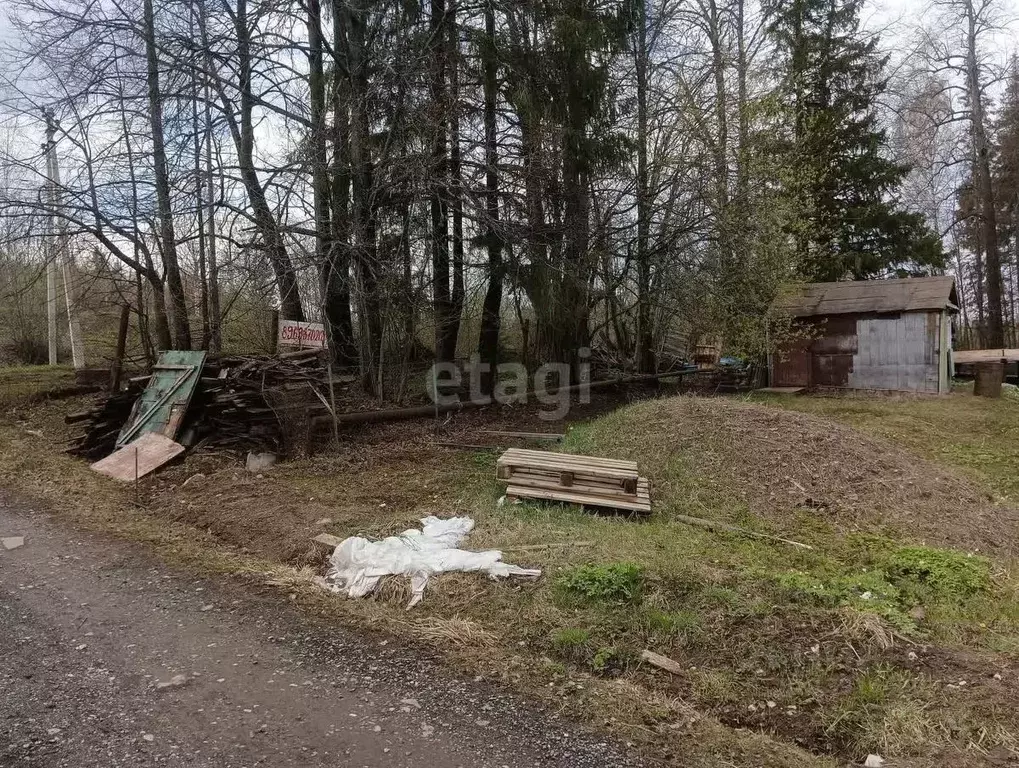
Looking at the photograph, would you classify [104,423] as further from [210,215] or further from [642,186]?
[642,186]

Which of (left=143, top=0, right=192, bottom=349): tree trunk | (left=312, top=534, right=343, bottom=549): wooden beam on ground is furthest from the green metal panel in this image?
(left=312, top=534, right=343, bottom=549): wooden beam on ground

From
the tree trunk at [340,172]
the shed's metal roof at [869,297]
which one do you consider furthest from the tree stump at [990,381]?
the tree trunk at [340,172]

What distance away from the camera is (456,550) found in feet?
16.3

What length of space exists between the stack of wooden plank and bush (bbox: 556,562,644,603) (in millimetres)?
1889

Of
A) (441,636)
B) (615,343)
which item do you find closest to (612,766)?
(441,636)

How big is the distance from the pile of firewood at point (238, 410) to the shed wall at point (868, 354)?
14.1 metres

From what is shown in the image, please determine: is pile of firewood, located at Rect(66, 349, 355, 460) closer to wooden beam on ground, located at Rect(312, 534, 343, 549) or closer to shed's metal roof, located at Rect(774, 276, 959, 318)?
wooden beam on ground, located at Rect(312, 534, 343, 549)

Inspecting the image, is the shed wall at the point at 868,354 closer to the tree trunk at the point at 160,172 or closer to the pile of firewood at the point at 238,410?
the pile of firewood at the point at 238,410

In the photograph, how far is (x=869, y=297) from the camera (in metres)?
16.8

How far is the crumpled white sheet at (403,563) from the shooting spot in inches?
178

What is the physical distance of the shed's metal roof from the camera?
15883mm

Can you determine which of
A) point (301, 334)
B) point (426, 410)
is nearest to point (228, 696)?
point (301, 334)

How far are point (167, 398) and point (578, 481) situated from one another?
638 centimetres

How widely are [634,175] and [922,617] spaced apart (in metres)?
12.6
